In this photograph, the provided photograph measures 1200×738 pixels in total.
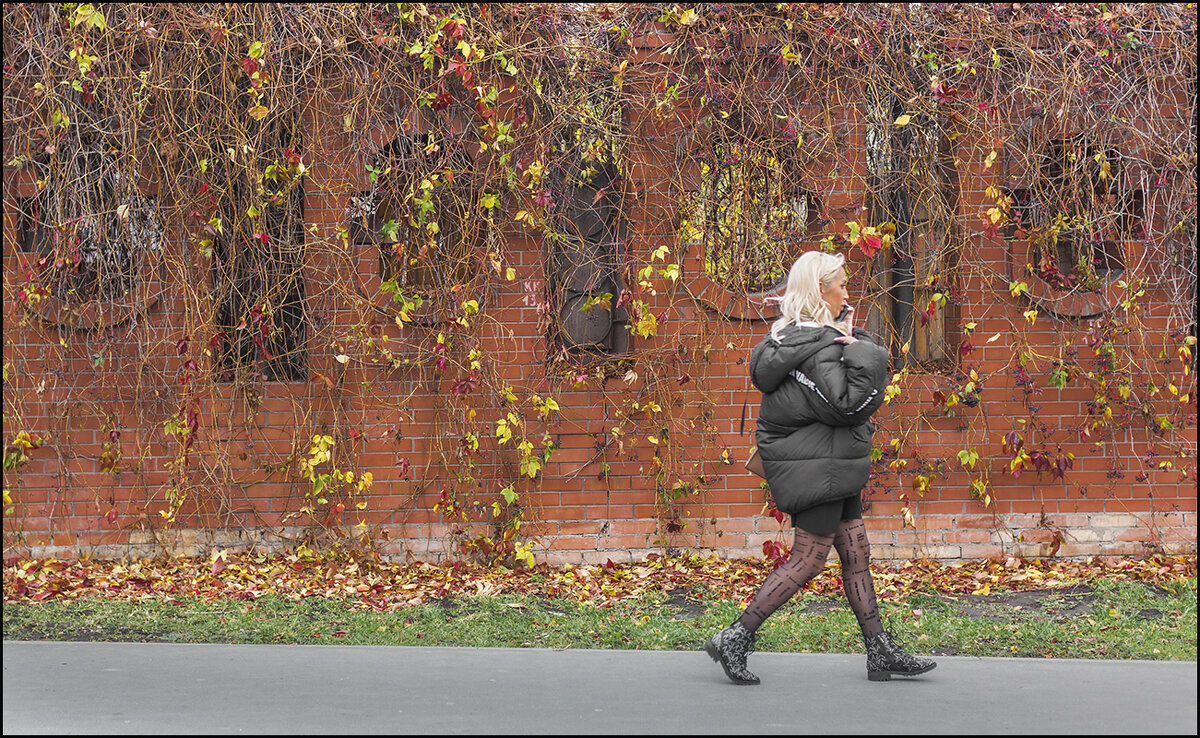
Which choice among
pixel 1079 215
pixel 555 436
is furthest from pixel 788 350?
pixel 1079 215

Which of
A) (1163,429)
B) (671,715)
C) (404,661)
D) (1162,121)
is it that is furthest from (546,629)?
(1162,121)

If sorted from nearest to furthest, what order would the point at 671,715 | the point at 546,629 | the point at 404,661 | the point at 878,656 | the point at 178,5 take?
the point at 671,715 < the point at 878,656 < the point at 404,661 < the point at 546,629 < the point at 178,5

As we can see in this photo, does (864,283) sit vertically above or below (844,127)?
below

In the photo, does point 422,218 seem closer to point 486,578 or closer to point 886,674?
point 486,578

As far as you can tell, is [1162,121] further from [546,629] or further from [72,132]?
[72,132]

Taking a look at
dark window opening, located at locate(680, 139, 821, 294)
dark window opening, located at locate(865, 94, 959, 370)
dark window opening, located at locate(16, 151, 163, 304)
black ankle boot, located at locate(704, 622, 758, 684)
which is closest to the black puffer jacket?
black ankle boot, located at locate(704, 622, 758, 684)

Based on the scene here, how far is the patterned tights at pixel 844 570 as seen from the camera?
433cm

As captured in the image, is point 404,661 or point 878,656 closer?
point 878,656

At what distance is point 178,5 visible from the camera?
649cm

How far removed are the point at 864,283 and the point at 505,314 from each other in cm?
219

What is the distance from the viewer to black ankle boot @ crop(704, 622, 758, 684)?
4.30 m

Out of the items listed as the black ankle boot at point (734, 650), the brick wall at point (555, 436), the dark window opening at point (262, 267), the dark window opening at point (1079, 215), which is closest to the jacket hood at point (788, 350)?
the black ankle boot at point (734, 650)

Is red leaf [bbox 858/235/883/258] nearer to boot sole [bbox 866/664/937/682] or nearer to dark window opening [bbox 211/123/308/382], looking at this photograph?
boot sole [bbox 866/664/937/682]

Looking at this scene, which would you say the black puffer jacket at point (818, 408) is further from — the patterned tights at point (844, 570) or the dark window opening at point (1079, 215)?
the dark window opening at point (1079, 215)
